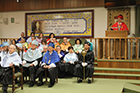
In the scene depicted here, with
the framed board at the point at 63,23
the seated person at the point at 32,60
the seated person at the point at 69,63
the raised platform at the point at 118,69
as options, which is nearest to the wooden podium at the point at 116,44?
the raised platform at the point at 118,69

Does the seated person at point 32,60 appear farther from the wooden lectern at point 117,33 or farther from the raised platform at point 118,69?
the wooden lectern at point 117,33

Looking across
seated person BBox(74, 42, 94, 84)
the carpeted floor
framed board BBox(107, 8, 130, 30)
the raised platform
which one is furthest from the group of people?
framed board BBox(107, 8, 130, 30)

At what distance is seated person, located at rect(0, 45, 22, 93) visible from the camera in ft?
15.1

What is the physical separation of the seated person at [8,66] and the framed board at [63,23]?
4.54 metres

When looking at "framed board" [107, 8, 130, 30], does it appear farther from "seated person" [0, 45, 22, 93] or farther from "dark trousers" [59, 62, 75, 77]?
"seated person" [0, 45, 22, 93]

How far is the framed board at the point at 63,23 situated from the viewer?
895 cm

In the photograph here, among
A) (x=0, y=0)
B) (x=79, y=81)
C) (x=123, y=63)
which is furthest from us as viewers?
(x=0, y=0)

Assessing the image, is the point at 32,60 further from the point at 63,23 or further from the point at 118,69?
the point at 63,23

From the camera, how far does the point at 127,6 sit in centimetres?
841

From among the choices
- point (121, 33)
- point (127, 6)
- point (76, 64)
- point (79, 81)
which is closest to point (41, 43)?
point (76, 64)

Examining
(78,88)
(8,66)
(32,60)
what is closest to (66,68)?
(32,60)

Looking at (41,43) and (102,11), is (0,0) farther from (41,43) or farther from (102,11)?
(102,11)

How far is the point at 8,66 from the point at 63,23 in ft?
16.2

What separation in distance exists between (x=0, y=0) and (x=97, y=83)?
7172 mm
